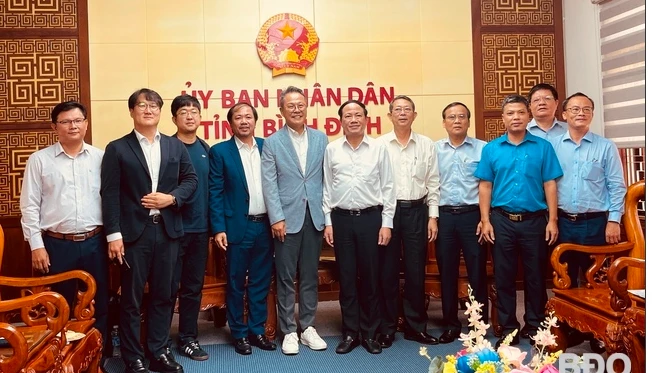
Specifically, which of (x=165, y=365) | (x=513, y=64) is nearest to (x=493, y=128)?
(x=513, y=64)

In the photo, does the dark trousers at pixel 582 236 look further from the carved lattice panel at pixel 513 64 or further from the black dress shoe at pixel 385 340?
the carved lattice panel at pixel 513 64

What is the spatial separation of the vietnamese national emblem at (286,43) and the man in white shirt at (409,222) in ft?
4.55

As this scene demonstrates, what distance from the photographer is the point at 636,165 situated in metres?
4.23

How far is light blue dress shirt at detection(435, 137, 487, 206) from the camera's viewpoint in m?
3.82

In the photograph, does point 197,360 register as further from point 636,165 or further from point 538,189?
point 636,165

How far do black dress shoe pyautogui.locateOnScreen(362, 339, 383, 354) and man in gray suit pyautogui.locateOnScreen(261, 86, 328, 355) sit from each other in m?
0.23

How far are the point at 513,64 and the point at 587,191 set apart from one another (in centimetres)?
180

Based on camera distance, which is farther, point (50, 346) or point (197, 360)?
point (197, 360)

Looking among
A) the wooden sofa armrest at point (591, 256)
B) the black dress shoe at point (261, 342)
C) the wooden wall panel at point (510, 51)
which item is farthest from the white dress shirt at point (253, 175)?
the wooden wall panel at point (510, 51)

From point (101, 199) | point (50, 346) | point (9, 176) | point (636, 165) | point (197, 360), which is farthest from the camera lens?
point (9, 176)

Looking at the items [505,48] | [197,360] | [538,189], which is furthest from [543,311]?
[505,48]

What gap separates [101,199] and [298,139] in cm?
108

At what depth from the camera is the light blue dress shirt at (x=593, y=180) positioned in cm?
360

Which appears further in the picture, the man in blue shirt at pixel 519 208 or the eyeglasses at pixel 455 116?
the eyeglasses at pixel 455 116
